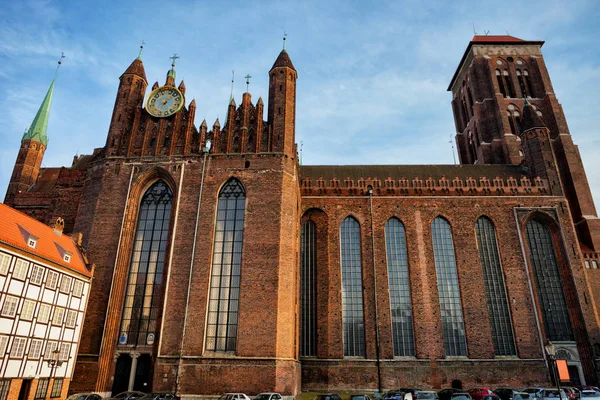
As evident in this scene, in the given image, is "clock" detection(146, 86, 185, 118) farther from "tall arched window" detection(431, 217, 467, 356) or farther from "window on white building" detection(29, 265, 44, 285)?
"tall arched window" detection(431, 217, 467, 356)

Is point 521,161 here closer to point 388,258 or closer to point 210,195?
point 388,258

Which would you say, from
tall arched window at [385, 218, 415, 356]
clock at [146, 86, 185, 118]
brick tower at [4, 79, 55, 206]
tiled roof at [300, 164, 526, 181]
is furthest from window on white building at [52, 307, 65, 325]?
tiled roof at [300, 164, 526, 181]

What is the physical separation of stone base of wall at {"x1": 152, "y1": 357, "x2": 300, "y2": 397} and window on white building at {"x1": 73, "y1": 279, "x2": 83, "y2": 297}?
262 inches

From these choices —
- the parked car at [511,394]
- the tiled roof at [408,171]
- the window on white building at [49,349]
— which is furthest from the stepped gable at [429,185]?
the window on white building at [49,349]

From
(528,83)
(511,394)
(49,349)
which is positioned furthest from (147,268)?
(528,83)

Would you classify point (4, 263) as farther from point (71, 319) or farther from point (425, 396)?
point (425, 396)

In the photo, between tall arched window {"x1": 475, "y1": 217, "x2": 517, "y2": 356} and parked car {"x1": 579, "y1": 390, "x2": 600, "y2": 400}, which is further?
tall arched window {"x1": 475, "y1": 217, "x2": 517, "y2": 356}

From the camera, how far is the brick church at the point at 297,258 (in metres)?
25.9

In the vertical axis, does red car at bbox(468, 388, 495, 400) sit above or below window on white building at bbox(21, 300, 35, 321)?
below

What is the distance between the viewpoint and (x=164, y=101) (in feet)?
109

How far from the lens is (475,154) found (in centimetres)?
5091

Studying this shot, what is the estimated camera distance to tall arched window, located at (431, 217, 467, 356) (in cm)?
3238

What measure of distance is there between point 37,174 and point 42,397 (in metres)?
26.6

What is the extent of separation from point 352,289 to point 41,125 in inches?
1448
